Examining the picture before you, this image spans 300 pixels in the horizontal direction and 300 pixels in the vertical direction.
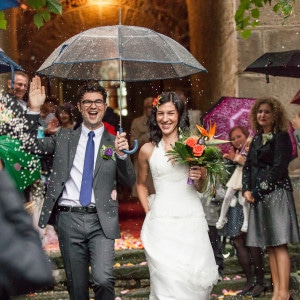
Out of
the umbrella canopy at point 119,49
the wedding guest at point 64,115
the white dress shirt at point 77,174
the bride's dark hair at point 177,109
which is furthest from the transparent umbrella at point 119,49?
the wedding guest at point 64,115

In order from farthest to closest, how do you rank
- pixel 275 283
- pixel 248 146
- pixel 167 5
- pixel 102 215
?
pixel 167 5 < pixel 248 146 < pixel 275 283 < pixel 102 215

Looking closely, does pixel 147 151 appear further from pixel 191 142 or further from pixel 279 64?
pixel 279 64

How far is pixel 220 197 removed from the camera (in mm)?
8766

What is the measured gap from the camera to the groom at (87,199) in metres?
6.20

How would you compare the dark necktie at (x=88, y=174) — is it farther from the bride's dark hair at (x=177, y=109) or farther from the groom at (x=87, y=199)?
the bride's dark hair at (x=177, y=109)

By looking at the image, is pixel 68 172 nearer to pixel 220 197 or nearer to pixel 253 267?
pixel 220 197

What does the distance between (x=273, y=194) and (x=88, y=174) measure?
2.23 m

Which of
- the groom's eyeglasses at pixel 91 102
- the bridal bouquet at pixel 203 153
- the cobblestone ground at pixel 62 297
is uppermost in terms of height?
the groom's eyeglasses at pixel 91 102

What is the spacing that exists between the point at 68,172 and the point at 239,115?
10.0 feet

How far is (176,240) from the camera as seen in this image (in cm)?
646

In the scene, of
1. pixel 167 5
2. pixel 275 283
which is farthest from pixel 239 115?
pixel 167 5

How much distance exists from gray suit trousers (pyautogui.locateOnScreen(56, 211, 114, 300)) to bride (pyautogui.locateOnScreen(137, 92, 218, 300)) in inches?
17.6

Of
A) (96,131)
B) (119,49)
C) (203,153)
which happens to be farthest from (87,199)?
(119,49)

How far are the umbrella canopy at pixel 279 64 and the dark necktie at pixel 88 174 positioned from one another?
8.35ft
